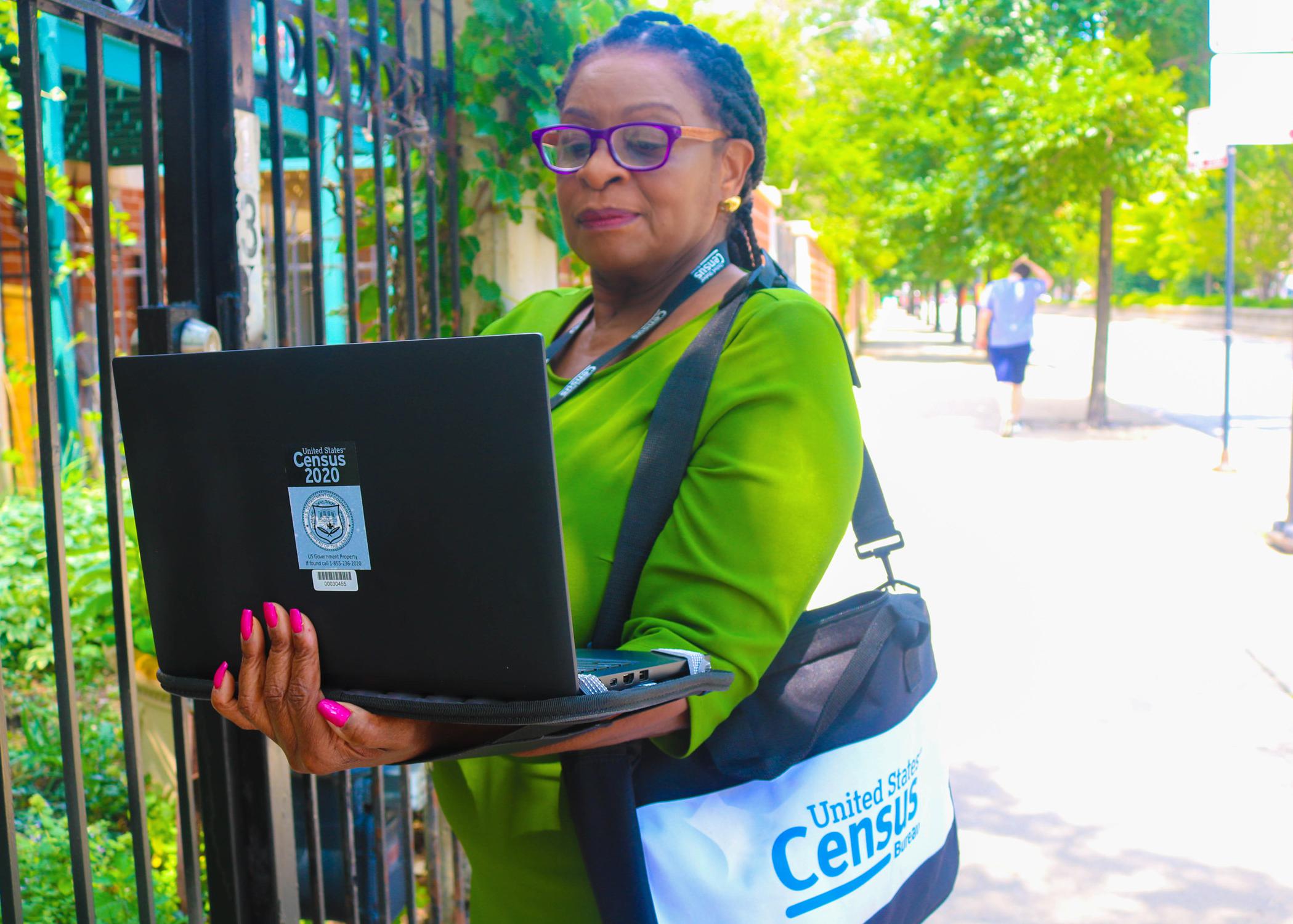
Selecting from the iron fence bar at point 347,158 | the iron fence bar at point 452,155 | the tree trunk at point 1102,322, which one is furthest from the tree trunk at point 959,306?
the iron fence bar at point 347,158

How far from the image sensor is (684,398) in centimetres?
155

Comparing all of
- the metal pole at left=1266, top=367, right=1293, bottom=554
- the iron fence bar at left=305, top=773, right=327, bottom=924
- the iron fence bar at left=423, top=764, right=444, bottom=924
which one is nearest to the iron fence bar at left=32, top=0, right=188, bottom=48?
the iron fence bar at left=305, top=773, right=327, bottom=924

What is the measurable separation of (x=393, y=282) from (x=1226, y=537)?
6256 millimetres

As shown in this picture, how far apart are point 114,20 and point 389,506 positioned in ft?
3.78

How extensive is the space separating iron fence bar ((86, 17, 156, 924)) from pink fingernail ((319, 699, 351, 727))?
846 mm

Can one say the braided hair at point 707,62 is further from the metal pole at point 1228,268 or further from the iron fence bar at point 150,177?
the metal pole at point 1228,268

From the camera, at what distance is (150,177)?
2.08 metres

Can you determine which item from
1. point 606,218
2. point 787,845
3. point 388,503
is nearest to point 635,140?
point 606,218

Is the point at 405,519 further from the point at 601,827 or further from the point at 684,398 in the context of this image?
the point at 601,827

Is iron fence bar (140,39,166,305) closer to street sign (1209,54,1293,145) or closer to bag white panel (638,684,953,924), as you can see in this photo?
bag white panel (638,684,953,924)

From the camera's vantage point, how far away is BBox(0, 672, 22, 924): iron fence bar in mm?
1772

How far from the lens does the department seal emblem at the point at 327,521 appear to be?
1259 mm

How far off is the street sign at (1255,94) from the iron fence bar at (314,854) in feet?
24.0

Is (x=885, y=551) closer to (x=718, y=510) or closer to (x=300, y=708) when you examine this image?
(x=718, y=510)
